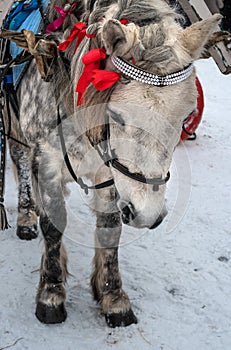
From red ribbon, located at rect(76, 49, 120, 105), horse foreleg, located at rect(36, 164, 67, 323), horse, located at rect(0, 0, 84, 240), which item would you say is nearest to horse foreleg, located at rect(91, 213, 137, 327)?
horse foreleg, located at rect(36, 164, 67, 323)

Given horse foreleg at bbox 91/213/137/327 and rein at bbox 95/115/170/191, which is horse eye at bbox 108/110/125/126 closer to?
rein at bbox 95/115/170/191

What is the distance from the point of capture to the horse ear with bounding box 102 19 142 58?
5.88 ft

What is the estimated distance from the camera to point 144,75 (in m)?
1.88

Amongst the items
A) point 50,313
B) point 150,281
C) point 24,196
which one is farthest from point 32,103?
point 150,281

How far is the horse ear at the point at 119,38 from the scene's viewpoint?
5.88 ft

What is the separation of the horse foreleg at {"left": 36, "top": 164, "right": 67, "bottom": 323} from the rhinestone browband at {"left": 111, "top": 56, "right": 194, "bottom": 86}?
3.24ft

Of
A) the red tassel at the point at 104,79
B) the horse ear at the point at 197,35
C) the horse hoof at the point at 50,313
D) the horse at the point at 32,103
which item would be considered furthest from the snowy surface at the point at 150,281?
the red tassel at the point at 104,79

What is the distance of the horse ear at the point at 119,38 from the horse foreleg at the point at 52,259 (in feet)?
3.39

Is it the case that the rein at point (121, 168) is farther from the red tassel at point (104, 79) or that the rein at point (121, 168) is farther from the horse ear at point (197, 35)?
the horse ear at point (197, 35)

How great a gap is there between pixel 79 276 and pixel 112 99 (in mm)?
A: 1671

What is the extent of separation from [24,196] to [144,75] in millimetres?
2219

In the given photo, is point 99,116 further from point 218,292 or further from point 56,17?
point 218,292

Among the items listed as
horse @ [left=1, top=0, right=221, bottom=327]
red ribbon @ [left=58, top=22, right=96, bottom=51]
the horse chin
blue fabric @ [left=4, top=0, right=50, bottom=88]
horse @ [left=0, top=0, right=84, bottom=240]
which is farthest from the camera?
blue fabric @ [left=4, top=0, right=50, bottom=88]

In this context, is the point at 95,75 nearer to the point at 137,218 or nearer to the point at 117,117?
the point at 117,117
